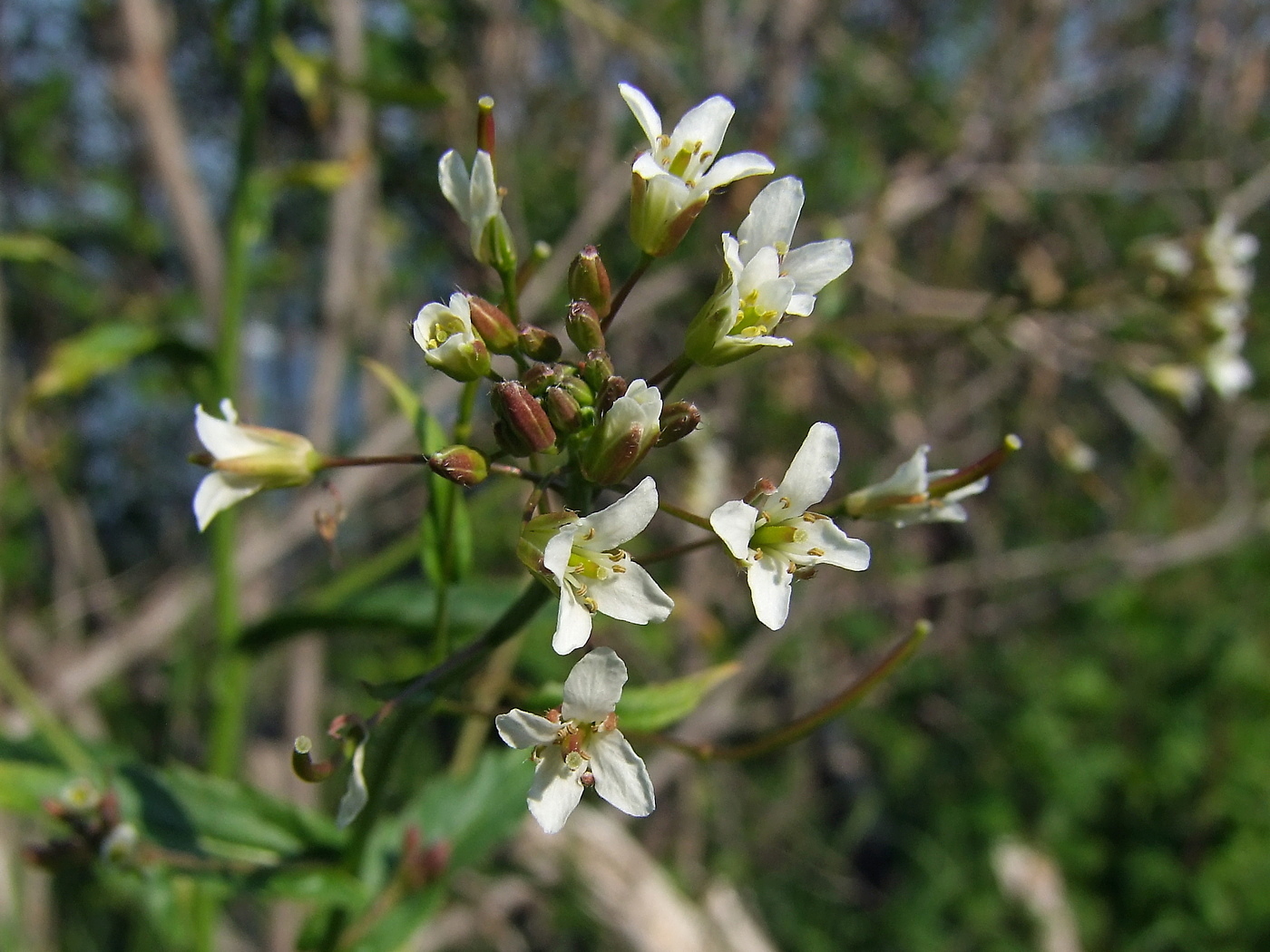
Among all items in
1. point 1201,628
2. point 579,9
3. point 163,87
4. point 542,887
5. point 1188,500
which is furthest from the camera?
point 1188,500

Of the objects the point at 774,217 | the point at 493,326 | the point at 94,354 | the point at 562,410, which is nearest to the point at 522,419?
the point at 562,410

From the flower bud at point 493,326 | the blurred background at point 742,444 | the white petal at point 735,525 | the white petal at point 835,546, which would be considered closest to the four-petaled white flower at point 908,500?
the white petal at point 835,546

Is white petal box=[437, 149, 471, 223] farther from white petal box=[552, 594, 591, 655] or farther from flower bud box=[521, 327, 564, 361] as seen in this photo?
white petal box=[552, 594, 591, 655]

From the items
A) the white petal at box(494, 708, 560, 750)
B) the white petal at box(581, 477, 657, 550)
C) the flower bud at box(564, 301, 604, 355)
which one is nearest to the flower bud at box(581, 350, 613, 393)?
the flower bud at box(564, 301, 604, 355)

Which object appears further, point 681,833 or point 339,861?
point 681,833

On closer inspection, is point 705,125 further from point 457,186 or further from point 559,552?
point 559,552

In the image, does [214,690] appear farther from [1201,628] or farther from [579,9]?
[1201,628]

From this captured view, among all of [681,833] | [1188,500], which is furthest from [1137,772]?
[681,833]
